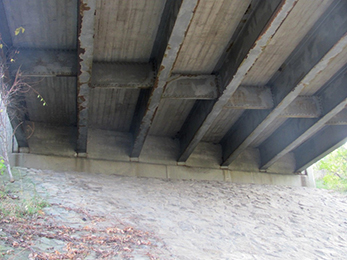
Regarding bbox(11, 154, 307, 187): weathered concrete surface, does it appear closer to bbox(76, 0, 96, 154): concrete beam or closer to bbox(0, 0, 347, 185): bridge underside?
bbox(0, 0, 347, 185): bridge underside

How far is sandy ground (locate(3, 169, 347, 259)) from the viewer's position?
7.07 metres

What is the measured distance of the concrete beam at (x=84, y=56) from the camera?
680 centimetres

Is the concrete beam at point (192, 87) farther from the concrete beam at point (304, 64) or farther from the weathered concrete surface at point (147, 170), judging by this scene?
the weathered concrete surface at point (147, 170)

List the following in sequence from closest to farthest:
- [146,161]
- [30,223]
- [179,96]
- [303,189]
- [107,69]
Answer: [30,223] < [107,69] < [179,96] < [146,161] < [303,189]

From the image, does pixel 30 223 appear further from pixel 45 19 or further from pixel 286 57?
pixel 286 57

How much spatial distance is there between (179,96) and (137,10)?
9.02ft

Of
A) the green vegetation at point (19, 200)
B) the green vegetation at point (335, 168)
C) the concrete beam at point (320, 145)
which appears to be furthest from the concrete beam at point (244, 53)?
the green vegetation at point (335, 168)

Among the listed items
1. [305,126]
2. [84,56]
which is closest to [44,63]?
[84,56]

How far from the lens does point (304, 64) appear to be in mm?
9156

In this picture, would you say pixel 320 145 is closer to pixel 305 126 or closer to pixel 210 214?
pixel 305 126

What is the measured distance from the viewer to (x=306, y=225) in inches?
374

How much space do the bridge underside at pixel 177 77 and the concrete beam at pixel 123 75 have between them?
26 mm

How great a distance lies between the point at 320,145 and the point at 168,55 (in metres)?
7.86

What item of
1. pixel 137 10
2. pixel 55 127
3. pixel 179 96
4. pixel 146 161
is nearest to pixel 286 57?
pixel 179 96
